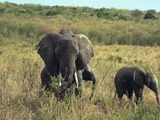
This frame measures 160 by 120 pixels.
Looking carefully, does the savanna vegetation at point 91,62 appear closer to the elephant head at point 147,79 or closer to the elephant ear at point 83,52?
the elephant head at point 147,79

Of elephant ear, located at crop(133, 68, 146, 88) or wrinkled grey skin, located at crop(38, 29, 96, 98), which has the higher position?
wrinkled grey skin, located at crop(38, 29, 96, 98)

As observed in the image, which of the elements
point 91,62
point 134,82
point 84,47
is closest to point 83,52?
point 84,47

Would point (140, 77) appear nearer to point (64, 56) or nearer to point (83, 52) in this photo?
point (83, 52)

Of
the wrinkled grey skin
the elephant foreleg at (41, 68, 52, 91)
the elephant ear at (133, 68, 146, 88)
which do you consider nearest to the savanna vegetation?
the elephant foreleg at (41, 68, 52, 91)

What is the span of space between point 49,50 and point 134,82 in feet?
6.29

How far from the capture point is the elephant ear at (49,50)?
29.1ft

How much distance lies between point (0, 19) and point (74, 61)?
33399 mm

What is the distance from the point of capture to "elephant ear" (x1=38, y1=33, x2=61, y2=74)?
349 inches

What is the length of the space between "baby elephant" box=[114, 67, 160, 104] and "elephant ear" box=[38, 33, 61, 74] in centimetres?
164

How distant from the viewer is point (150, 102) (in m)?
9.61

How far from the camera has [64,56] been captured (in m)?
8.32

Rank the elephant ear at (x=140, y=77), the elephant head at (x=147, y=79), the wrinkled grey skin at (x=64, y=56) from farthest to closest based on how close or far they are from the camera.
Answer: the elephant ear at (x=140, y=77), the elephant head at (x=147, y=79), the wrinkled grey skin at (x=64, y=56)

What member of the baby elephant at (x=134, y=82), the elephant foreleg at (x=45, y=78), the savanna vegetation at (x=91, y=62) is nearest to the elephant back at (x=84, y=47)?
the savanna vegetation at (x=91, y=62)

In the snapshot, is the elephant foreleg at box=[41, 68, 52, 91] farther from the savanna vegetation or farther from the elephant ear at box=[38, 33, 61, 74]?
the elephant ear at box=[38, 33, 61, 74]
